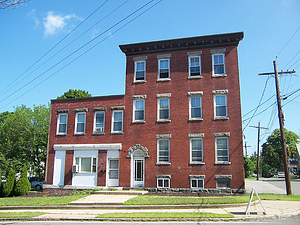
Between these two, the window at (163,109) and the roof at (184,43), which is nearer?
the roof at (184,43)

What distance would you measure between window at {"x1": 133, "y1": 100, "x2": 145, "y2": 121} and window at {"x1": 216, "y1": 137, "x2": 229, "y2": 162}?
6149 mm

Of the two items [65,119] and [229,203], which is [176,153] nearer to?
[229,203]

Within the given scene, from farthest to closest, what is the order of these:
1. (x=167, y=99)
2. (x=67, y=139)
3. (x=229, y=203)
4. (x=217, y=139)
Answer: (x=67, y=139) → (x=167, y=99) → (x=217, y=139) → (x=229, y=203)

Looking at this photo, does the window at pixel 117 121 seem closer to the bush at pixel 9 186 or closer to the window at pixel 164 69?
the window at pixel 164 69

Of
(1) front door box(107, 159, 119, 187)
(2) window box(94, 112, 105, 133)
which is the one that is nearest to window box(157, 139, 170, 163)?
(1) front door box(107, 159, 119, 187)

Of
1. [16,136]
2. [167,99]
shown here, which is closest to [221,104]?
[167,99]

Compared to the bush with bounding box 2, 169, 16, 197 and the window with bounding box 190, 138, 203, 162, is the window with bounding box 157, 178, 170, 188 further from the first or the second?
the bush with bounding box 2, 169, 16, 197

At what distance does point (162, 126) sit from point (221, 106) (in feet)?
15.5

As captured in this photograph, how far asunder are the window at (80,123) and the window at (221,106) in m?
11.0

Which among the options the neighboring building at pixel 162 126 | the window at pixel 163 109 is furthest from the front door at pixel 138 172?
the window at pixel 163 109

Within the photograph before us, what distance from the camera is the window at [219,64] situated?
68.5ft

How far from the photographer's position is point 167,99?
2144 centimetres

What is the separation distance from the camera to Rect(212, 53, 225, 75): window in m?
20.9

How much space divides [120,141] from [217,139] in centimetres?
756
